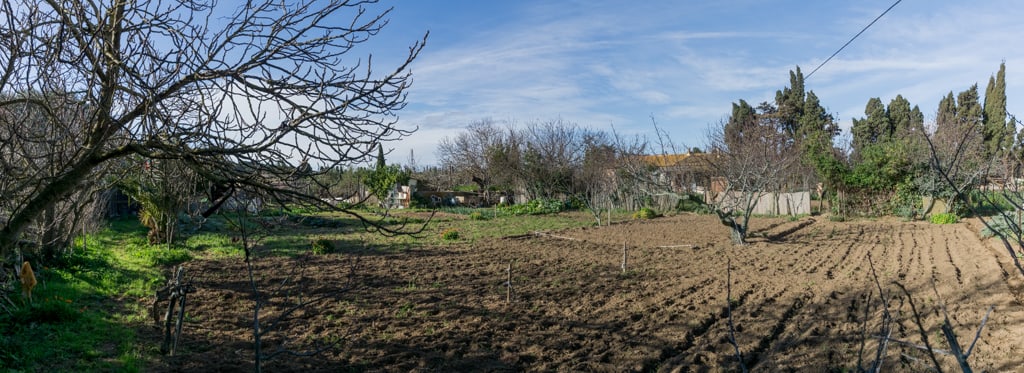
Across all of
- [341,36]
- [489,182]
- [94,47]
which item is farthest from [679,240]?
[489,182]

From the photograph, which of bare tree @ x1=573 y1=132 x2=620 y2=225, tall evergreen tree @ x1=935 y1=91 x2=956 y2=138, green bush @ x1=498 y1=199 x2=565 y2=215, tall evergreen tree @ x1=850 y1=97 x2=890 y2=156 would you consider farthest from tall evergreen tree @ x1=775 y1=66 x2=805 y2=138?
green bush @ x1=498 y1=199 x2=565 y2=215

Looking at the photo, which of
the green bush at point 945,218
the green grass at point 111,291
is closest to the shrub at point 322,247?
the green grass at point 111,291

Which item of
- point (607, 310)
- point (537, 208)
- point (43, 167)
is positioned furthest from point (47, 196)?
point (537, 208)

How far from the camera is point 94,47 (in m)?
3.69

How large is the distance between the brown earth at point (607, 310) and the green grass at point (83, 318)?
63cm

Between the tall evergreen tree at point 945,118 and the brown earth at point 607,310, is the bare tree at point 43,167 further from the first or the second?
the tall evergreen tree at point 945,118

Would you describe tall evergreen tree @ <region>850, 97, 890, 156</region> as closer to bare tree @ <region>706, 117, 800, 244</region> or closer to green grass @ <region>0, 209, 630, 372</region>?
bare tree @ <region>706, 117, 800, 244</region>

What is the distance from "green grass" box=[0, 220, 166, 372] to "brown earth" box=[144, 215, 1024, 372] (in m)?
0.63

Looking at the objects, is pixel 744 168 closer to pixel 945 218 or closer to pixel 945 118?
pixel 945 218

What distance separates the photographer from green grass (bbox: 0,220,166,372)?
5.27m

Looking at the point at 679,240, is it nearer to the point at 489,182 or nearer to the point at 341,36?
the point at 341,36

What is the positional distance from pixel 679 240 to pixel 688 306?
25.0ft

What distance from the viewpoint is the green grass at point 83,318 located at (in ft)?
17.3

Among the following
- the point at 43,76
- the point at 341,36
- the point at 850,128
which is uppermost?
the point at 850,128
